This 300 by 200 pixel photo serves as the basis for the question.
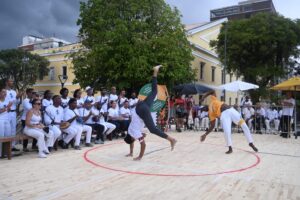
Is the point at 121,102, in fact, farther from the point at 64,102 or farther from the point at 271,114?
the point at 271,114

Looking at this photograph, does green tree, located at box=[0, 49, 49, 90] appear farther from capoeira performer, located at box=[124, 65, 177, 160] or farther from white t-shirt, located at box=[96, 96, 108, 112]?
Result: capoeira performer, located at box=[124, 65, 177, 160]

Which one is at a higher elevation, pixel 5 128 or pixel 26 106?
pixel 26 106

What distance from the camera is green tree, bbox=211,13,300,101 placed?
96.4 ft

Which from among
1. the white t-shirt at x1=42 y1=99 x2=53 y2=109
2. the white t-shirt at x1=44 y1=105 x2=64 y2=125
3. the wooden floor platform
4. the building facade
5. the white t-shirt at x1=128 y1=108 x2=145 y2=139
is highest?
the building facade

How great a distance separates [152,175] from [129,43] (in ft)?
48.9

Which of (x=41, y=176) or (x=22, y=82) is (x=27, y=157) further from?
(x=22, y=82)

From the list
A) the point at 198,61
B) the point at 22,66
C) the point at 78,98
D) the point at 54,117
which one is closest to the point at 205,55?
the point at 198,61

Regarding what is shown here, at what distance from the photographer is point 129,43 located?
2081 centimetres

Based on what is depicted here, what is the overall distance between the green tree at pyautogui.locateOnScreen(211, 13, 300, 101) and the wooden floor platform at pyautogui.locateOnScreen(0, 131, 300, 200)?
21331mm

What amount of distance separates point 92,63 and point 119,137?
9.69 m

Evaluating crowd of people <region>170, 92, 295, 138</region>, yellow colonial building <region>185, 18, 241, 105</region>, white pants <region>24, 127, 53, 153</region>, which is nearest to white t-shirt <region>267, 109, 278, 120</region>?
crowd of people <region>170, 92, 295, 138</region>

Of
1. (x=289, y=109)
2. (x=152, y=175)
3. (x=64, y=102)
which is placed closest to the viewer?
(x=152, y=175)

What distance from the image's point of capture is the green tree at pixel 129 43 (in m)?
20.4

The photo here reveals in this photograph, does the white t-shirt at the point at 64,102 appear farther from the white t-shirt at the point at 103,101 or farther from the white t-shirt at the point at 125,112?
the white t-shirt at the point at 125,112
